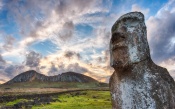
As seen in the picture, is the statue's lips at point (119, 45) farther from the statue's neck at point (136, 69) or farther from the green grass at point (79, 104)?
the green grass at point (79, 104)

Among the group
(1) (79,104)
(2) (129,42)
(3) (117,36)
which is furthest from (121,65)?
(1) (79,104)

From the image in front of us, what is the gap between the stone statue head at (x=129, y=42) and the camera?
3.53 metres

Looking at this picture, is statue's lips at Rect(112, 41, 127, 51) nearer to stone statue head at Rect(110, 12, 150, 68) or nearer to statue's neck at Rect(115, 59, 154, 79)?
stone statue head at Rect(110, 12, 150, 68)

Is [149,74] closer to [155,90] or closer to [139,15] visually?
[155,90]

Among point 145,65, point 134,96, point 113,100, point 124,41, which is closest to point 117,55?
point 124,41

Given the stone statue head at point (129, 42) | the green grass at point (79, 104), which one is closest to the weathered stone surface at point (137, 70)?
the stone statue head at point (129, 42)

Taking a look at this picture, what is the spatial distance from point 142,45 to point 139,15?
21.2 inches

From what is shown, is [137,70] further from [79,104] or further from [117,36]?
[79,104]

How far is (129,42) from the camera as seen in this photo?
3.58m

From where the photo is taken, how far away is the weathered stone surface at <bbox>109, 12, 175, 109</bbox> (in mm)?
3463

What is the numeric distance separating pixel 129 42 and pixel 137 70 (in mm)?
486

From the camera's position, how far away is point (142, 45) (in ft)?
11.8

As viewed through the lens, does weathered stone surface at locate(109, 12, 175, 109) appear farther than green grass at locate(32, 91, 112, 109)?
No

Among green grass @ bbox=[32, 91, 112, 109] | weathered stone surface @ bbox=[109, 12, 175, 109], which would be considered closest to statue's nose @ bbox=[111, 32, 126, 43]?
weathered stone surface @ bbox=[109, 12, 175, 109]
